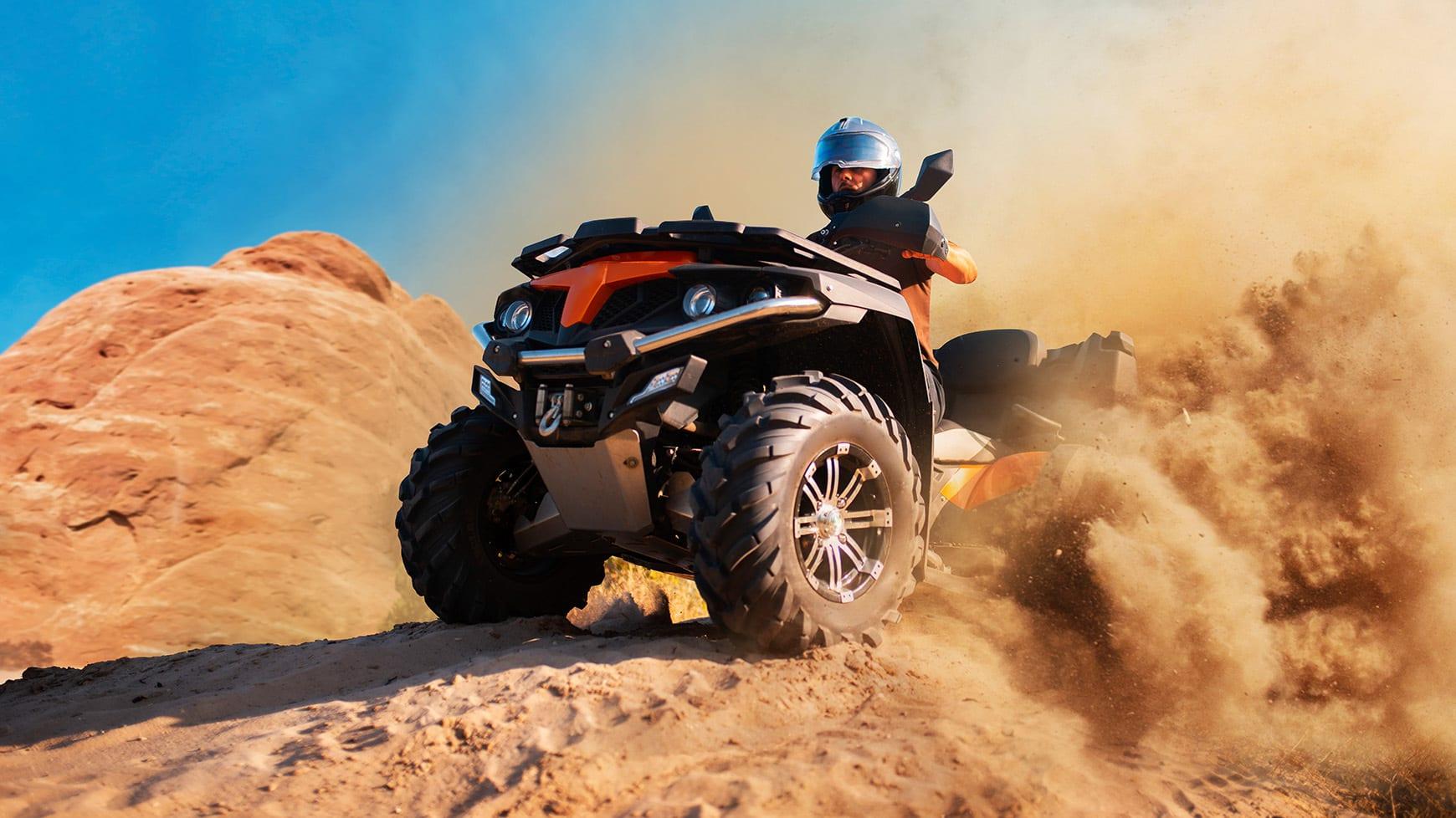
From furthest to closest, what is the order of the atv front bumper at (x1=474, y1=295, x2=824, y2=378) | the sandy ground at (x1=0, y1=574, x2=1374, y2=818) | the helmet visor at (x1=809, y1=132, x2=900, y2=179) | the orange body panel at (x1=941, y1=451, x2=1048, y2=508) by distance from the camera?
the helmet visor at (x1=809, y1=132, x2=900, y2=179), the orange body panel at (x1=941, y1=451, x2=1048, y2=508), the atv front bumper at (x1=474, y1=295, x2=824, y2=378), the sandy ground at (x1=0, y1=574, x2=1374, y2=818)

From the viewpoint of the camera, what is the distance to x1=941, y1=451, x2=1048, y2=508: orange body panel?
5398 mm

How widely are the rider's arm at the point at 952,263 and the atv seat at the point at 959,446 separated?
738 mm

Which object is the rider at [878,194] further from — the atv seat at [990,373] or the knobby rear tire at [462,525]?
the knobby rear tire at [462,525]

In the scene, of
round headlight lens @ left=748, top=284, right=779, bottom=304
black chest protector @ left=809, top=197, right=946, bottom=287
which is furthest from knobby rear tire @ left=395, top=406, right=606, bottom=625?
black chest protector @ left=809, top=197, right=946, bottom=287

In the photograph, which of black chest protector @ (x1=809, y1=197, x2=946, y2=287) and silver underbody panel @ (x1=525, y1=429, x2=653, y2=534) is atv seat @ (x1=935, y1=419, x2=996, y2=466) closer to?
black chest protector @ (x1=809, y1=197, x2=946, y2=287)

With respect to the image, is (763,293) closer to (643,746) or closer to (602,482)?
(602,482)

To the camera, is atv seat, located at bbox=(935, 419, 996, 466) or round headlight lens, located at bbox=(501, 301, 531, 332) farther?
atv seat, located at bbox=(935, 419, 996, 466)

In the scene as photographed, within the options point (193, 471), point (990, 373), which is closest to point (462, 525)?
point (990, 373)

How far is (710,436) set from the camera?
4.37 meters

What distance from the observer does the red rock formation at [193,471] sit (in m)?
14.4

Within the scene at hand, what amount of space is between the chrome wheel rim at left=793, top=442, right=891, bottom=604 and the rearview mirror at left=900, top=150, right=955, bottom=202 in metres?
1.43

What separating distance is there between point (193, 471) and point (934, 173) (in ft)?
45.1

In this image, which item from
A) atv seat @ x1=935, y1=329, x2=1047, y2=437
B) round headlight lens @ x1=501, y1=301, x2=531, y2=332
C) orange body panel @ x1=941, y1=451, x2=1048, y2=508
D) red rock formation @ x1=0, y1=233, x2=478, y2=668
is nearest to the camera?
round headlight lens @ x1=501, y1=301, x2=531, y2=332

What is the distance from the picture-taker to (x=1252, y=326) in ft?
21.4
